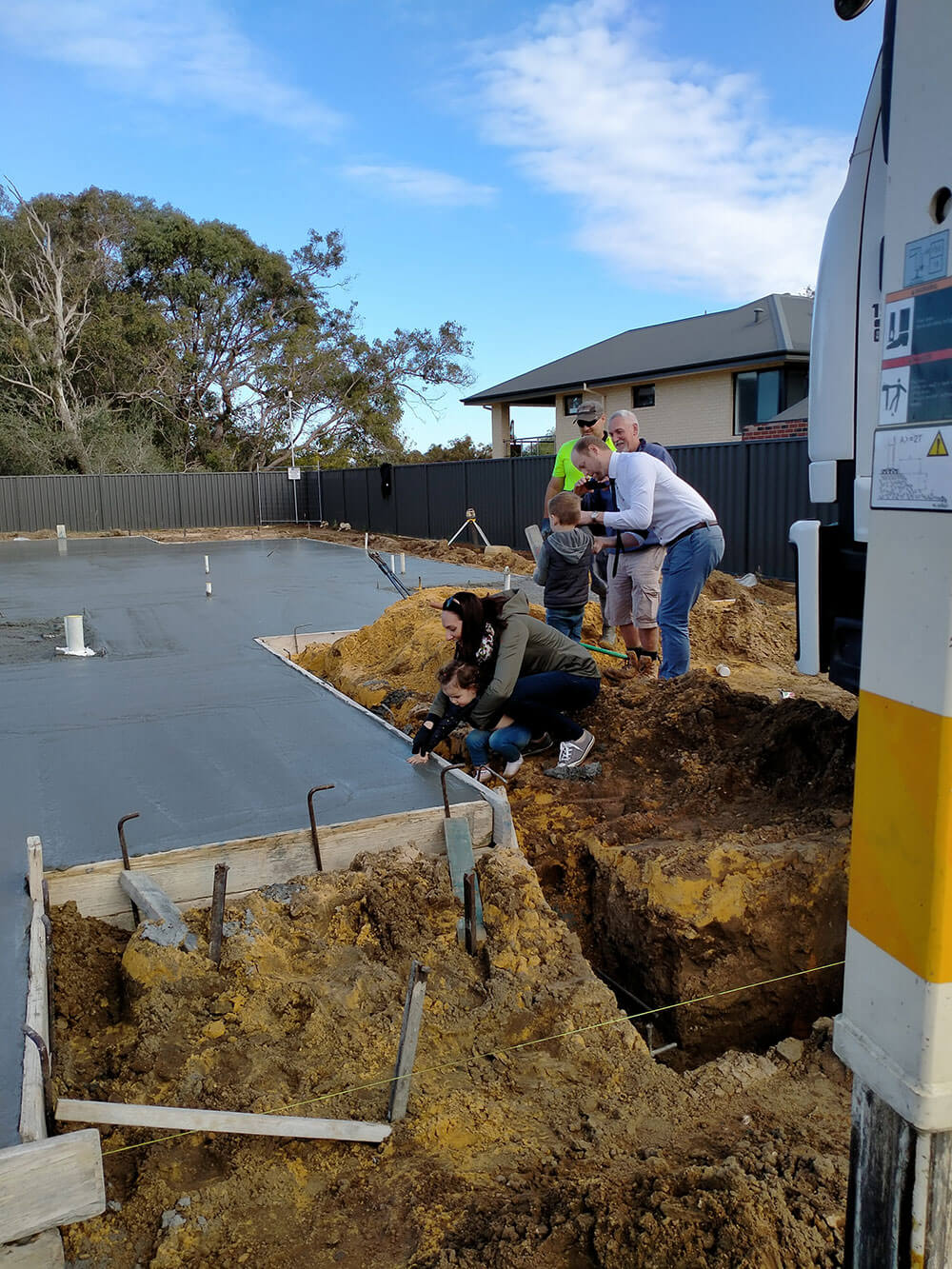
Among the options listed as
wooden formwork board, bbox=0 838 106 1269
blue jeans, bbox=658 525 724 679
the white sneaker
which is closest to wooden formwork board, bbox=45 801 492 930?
the white sneaker

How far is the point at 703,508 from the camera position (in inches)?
219

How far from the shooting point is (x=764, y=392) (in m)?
19.7

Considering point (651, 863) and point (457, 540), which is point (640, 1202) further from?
point (457, 540)

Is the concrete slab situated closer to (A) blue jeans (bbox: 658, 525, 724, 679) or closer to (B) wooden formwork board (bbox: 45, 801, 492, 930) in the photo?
(B) wooden formwork board (bbox: 45, 801, 492, 930)

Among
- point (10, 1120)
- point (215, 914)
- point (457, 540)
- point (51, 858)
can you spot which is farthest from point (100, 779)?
point (457, 540)

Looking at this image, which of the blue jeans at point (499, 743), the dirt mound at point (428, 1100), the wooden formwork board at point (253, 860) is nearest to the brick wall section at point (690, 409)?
the blue jeans at point (499, 743)

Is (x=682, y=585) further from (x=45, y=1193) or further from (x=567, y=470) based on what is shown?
(x=45, y=1193)

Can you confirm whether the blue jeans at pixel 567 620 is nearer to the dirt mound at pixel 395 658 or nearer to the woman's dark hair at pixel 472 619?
the dirt mound at pixel 395 658

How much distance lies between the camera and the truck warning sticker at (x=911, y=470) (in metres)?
1.40

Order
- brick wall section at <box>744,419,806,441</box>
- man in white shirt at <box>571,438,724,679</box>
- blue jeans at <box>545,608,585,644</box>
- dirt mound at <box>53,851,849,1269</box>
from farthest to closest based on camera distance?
brick wall section at <box>744,419,806,441</box>, blue jeans at <box>545,608,585,644</box>, man in white shirt at <box>571,438,724,679</box>, dirt mound at <box>53,851,849,1269</box>

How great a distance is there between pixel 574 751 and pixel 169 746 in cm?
223

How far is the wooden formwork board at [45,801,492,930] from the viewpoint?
3611 millimetres

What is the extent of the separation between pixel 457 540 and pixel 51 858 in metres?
16.2

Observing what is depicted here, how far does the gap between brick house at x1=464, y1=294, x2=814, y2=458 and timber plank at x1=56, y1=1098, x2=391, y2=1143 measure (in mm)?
15652
